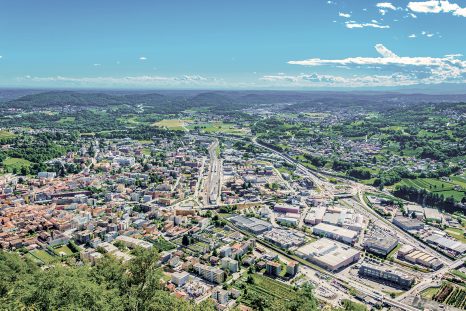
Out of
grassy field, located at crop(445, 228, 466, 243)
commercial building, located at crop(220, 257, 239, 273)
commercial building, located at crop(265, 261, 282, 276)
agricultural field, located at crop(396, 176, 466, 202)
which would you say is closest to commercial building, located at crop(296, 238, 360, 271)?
commercial building, located at crop(265, 261, 282, 276)

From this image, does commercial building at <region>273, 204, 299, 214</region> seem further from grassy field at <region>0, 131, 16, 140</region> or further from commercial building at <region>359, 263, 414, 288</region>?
grassy field at <region>0, 131, 16, 140</region>

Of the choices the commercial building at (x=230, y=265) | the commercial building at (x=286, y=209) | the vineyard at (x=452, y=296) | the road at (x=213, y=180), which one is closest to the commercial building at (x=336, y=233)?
the commercial building at (x=286, y=209)

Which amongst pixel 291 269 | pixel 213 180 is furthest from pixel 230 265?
pixel 213 180

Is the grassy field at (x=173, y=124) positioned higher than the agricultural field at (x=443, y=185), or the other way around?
the grassy field at (x=173, y=124)

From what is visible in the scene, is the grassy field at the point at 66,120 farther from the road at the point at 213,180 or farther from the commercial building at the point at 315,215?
the commercial building at the point at 315,215

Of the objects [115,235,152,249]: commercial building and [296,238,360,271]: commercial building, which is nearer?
[296,238,360,271]: commercial building

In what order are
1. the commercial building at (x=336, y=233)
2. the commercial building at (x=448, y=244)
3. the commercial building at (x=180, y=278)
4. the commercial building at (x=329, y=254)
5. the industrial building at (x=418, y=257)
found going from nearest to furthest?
the commercial building at (x=180, y=278) → the commercial building at (x=329, y=254) → the industrial building at (x=418, y=257) → the commercial building at (x=448, y=244) → the commercial building at (x=336, y=233)
